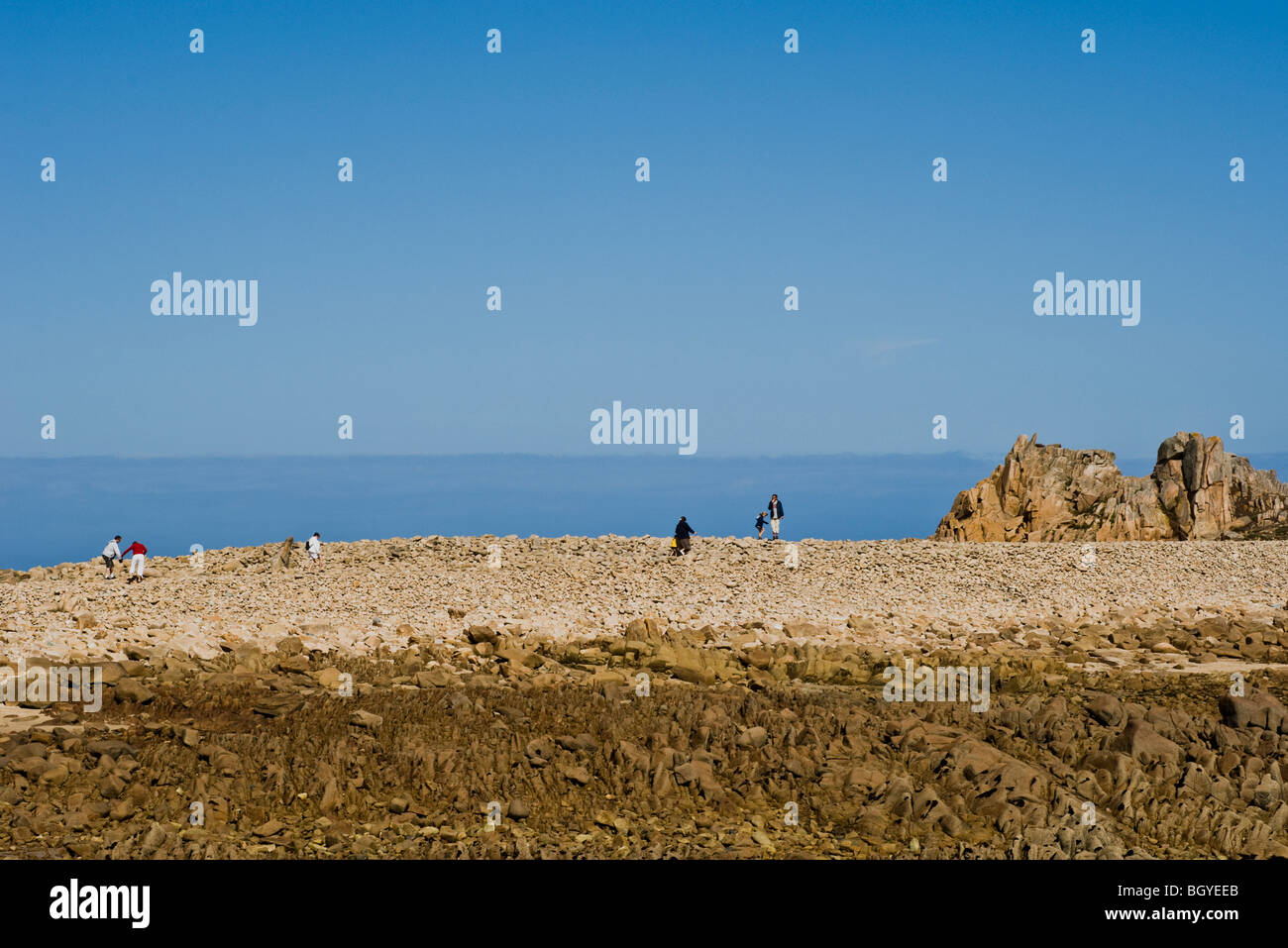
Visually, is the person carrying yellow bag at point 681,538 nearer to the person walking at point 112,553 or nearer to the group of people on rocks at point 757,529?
the group of people on rocks at point 757,529

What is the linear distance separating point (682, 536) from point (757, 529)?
5.58 metres

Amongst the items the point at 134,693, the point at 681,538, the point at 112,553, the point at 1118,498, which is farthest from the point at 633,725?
the point at 1118,498

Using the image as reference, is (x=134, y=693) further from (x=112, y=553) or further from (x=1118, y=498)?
(x=1118, y=498)

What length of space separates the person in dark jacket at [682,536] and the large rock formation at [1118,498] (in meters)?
16.9

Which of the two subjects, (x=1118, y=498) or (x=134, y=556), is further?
(x=1118, y=498)

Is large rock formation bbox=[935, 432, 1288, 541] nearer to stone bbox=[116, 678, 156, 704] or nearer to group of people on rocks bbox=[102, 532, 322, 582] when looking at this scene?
group of people on rocks bbox=[102, 532, 322, 582]

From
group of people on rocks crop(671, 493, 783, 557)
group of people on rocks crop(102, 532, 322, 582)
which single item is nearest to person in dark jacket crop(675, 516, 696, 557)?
group of people on rocks crop(671, 493, 783, 557)

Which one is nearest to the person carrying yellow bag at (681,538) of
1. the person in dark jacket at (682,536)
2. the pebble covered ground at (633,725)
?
the person in dark jacket at (682,536)

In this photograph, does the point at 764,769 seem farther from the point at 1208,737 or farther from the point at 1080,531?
the point at 1080,531

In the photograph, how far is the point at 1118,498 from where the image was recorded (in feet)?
147

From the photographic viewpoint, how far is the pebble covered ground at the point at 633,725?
1086 cm

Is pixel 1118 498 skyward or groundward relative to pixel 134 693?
skyward

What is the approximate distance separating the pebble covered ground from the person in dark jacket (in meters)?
4.71
